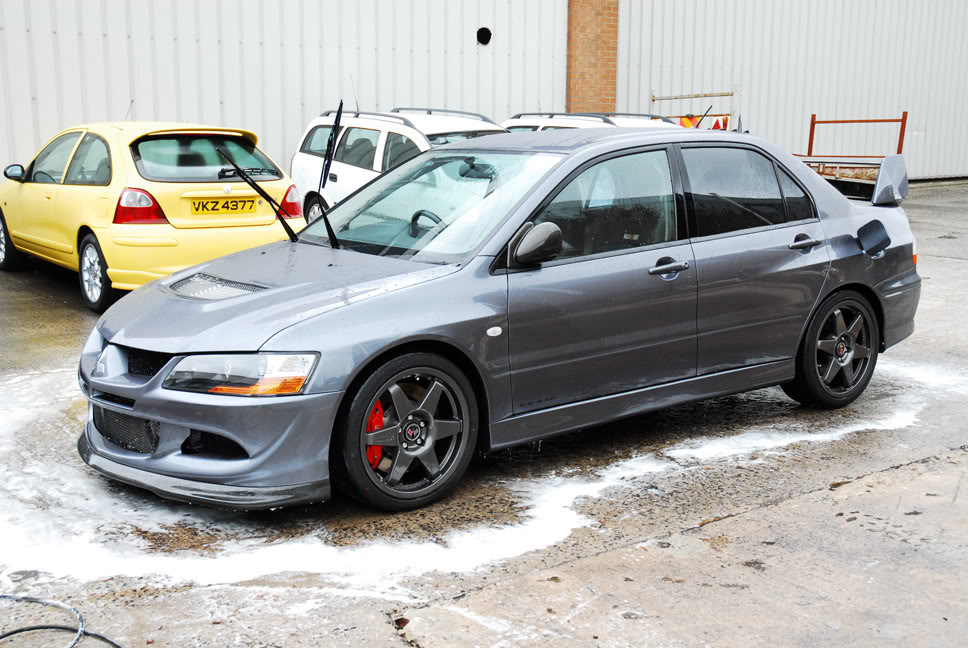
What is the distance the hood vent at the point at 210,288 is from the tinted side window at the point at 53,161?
5263mm

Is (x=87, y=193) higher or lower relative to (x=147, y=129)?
lower

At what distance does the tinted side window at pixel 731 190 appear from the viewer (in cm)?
546

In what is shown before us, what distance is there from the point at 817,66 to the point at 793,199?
57.4 feet

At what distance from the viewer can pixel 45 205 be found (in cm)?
962

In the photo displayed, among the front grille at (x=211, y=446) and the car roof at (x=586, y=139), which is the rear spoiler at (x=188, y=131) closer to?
the car roof at (x=586, y=139)

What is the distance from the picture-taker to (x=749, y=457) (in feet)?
17.4

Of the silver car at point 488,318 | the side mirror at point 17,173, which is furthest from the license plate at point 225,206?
the silver car at point 488,318

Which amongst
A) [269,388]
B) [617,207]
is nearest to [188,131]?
[617,207]

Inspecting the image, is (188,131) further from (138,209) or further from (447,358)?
(447,358)

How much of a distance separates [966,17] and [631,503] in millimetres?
24168

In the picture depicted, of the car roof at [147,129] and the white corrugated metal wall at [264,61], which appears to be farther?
the white corrugated metal wall at [264,61]

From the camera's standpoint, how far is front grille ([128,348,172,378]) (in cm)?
432

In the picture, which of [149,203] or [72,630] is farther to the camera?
[149,203]

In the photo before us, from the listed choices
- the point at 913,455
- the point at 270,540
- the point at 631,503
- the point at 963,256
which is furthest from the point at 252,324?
the point at 963,256
